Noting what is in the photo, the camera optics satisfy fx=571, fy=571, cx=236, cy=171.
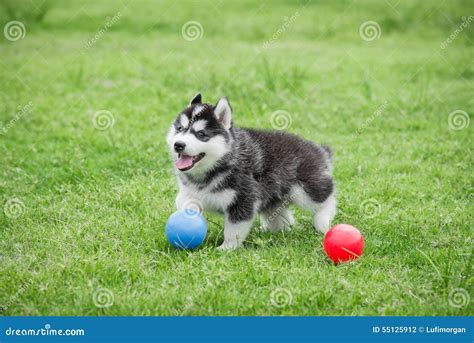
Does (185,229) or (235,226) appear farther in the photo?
→ (235,226)

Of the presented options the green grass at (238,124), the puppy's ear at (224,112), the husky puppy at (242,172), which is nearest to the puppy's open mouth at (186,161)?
the husky puppy at (242,172)

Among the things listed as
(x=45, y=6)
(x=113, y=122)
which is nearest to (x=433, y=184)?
(x=113, y=122)

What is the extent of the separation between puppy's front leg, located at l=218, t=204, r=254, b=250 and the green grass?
0.42 feet

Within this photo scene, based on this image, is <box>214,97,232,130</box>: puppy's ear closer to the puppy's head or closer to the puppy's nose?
the puppy's head

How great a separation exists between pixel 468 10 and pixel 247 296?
10.2m

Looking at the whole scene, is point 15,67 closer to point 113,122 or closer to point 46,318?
point 113,122

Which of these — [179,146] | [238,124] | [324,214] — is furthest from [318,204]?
[238,124]

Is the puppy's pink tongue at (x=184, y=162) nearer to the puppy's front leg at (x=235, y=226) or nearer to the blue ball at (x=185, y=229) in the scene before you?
the blue ball at (x=185, y=229)

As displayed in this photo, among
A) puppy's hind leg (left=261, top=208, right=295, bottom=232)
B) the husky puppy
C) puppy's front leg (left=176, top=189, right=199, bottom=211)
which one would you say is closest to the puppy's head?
the husky puppy

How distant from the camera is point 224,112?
4754 mm

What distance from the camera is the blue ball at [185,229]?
452 centimetres

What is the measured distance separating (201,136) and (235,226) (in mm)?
794

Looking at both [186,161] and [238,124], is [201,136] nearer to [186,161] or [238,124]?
[186,161]

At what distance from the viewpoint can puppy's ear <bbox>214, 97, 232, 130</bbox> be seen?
15.4ft
